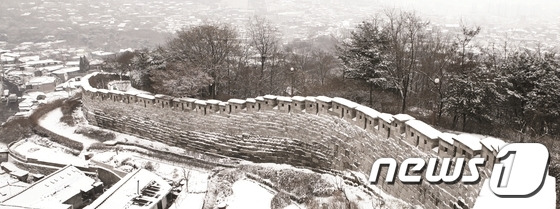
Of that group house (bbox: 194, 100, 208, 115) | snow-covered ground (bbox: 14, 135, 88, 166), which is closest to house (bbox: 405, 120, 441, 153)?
house (bbox: 194, 100, 208, 115)

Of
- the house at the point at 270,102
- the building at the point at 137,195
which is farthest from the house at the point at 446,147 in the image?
the building at the point at 137,195

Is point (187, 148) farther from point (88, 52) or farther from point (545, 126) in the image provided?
point (88, 52)

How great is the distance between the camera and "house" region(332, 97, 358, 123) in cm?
1173

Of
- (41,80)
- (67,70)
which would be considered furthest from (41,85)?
(67,70)

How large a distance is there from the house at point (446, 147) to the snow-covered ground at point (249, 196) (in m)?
5.03

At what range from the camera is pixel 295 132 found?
44.8 feet

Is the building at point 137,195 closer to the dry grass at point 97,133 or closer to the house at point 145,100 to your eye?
the house at point 145,100

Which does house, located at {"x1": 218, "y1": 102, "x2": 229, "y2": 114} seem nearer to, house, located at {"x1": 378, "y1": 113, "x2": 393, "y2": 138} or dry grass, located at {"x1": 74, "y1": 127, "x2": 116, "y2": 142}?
dry grass, located at {"x1": 74, "y1": 127, "x2": 116, "y2": 142}

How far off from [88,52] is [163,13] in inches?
1133

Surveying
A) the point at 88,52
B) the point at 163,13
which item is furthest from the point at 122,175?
the point at 163,13

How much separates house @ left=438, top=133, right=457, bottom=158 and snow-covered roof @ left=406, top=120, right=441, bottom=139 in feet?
0.60

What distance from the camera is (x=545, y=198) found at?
213 inches

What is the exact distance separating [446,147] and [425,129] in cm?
76

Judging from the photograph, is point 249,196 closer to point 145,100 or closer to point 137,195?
point 137,195
